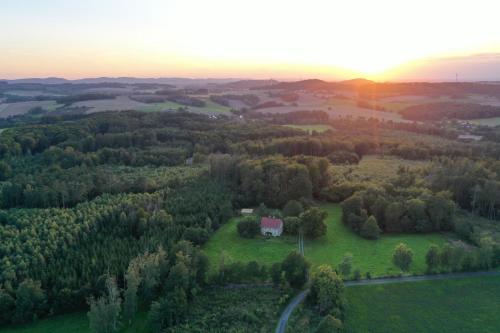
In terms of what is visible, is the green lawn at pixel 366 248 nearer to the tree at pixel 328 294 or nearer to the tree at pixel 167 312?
the tree at pixel 328 294

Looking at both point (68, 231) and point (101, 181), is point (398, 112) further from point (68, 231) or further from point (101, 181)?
point (68, 231)

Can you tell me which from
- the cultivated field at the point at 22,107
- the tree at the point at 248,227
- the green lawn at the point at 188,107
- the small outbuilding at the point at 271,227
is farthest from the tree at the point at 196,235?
the cultivated field at the point at 22,107

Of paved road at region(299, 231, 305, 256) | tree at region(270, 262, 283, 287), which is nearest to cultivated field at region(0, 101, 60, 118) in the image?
paved road at region(299, 231, 305, 256)

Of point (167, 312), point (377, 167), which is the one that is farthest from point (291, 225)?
point (377, 167)

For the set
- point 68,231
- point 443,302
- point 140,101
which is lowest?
point 443,302

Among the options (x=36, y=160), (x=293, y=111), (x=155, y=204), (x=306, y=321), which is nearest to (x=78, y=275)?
(x=155, y=204)

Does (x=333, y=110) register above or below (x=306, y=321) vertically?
above
